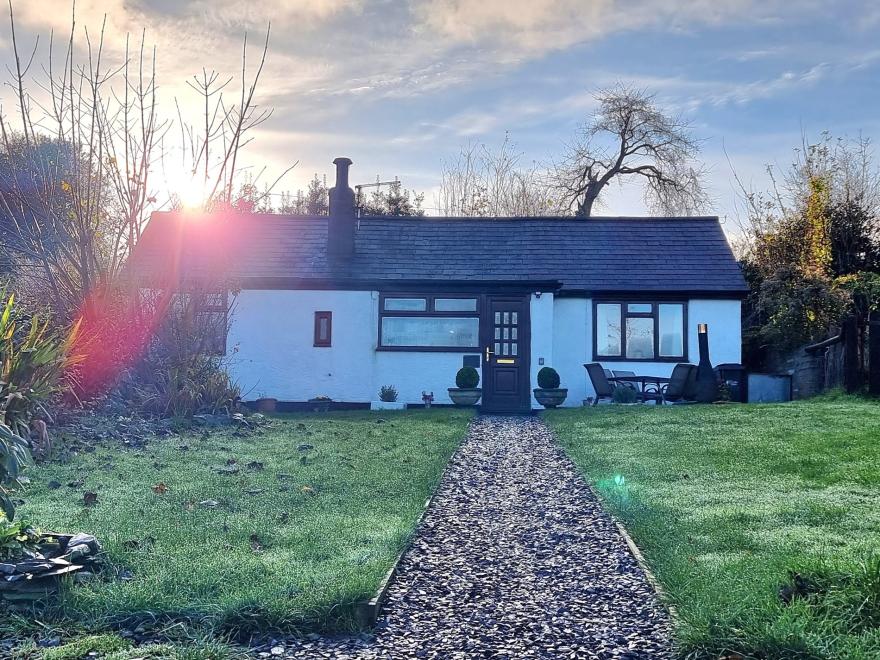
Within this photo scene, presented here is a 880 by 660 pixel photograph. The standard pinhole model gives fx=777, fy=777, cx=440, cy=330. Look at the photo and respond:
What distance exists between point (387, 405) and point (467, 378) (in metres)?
2.10

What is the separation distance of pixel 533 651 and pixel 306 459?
5533mm

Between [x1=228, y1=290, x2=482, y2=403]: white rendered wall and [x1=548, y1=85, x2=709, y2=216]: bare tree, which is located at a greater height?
[x1=548, y1=85, x2=709, y2=216]: bare tree

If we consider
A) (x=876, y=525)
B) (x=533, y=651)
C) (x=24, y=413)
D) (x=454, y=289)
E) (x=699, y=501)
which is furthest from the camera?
(x=454, y=289)

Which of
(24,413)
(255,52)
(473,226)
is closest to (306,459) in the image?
(24,413)

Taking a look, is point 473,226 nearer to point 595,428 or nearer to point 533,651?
point 595,428

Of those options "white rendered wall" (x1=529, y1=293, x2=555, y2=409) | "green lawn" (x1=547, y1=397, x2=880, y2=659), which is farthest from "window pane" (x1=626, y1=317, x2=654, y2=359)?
"green lawn" (x1=547, y1=397, x2=880, y2=659)

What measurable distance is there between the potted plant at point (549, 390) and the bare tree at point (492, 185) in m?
18.6

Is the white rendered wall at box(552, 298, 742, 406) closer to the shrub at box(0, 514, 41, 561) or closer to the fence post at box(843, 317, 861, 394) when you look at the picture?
the fence post at box(843, 317, 861, 394)

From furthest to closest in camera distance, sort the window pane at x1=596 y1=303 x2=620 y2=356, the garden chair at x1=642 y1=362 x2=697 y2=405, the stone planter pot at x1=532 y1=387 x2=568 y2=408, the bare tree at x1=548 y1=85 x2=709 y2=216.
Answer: the bare tree at x1=548 y1=85 x2=709 y2=216
the window pane at x1=596 y1=303 x2=620 y2=356
the stone planter pot at x1=532 y1=387 x2=568 y2=408
the garden chair at x1=642 y1=362 x2=697 y2=405

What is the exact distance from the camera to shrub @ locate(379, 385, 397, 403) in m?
18.0

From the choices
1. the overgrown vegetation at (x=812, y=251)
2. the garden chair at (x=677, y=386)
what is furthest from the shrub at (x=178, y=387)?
the overgrown vegetation at (x=812, y=251)

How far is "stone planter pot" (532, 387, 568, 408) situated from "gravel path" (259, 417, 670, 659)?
9.72 meters

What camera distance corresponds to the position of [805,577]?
13.1ft

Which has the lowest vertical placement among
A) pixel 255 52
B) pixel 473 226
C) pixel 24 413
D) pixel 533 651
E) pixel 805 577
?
pixel 533 651
